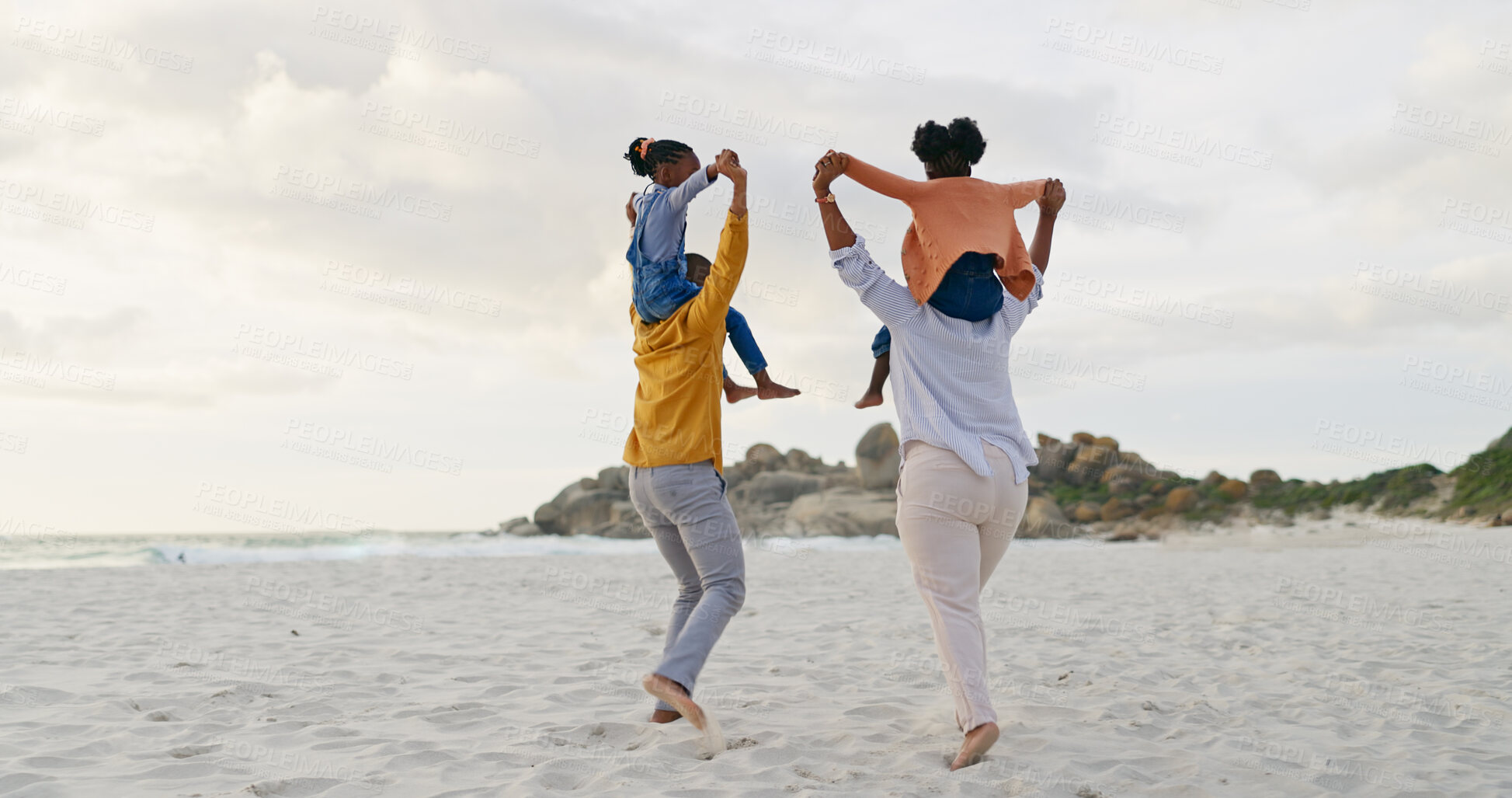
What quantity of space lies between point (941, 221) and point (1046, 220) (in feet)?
2.22

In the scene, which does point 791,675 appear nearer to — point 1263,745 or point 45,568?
point 1263,745

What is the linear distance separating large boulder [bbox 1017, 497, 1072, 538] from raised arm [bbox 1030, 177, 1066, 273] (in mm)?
20648

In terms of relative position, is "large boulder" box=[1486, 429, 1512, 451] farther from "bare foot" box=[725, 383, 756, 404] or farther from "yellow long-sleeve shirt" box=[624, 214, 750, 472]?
"yellow long-sleeve shirt" box=[624, 214, 750, 472]

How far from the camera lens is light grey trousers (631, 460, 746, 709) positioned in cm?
325

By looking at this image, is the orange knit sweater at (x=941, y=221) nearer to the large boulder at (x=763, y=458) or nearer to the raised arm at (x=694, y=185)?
the raised arm at (x=694, y=185)

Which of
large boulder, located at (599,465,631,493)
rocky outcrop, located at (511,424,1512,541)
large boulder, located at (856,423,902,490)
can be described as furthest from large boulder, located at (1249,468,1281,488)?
large boulder, located at (599,465,631,493)

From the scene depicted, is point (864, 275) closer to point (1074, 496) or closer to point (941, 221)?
point (941, 221)

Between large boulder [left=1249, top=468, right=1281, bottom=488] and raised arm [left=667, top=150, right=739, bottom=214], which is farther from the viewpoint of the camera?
large boulder [left=1249, top=468, right=1281, bottom=488]

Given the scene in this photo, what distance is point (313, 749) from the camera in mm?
3398

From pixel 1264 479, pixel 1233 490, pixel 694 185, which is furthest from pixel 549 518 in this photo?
pixel 694 185

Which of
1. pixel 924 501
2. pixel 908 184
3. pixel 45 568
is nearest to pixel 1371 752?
pixel 924 501

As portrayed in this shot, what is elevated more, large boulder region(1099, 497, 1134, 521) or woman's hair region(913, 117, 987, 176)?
woman's hair region(913, 117, 987, 176)

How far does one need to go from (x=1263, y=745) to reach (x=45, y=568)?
1265 centimetres

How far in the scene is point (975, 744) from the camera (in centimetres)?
301
